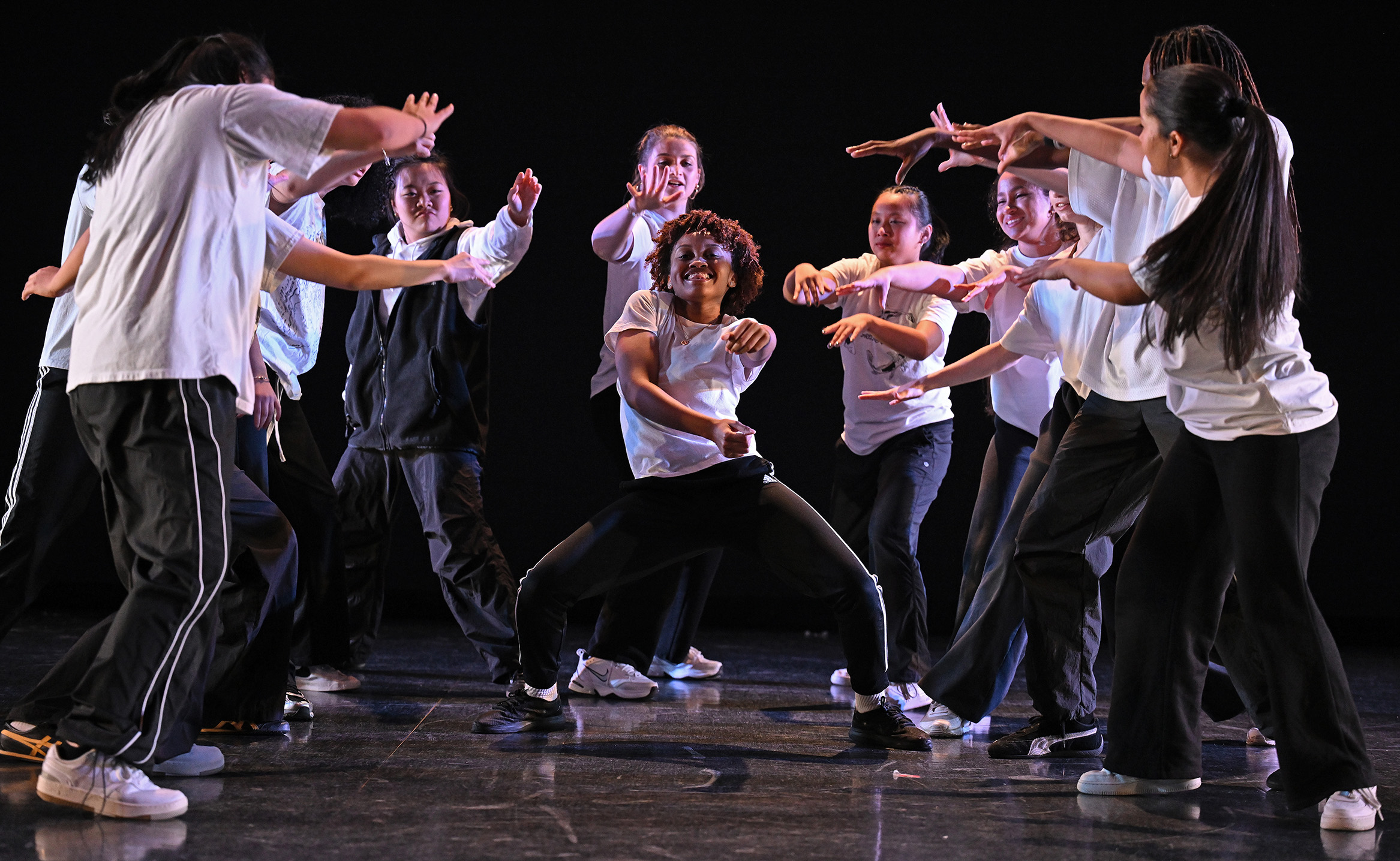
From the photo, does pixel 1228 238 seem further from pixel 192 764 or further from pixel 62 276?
pixel 62 276

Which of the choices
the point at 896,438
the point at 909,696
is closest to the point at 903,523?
the point at 896,438

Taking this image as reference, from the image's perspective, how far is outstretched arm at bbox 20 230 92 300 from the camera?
2418 millimetres

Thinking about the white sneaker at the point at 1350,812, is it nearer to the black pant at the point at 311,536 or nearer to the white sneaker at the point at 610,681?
the white sneaker at the point at 610,681

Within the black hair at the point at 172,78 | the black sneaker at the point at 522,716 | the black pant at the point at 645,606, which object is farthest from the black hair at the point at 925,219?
the black hair at the point at 172,78

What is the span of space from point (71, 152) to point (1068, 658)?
4.58 m

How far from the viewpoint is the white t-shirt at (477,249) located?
3096mm

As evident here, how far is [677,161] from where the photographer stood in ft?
12.4

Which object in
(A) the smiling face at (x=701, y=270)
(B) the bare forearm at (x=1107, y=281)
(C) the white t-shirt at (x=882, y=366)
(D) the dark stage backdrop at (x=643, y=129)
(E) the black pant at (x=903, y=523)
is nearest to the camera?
(B) the bare forearm at (x=1107, y=281)

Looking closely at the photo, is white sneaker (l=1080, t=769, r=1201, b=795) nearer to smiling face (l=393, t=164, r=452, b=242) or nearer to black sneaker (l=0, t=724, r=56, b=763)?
black sneaker (l=0, t=724, r=56, b=763)

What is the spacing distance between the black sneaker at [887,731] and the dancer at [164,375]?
1420 millimetres

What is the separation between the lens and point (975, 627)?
2838 millimetres

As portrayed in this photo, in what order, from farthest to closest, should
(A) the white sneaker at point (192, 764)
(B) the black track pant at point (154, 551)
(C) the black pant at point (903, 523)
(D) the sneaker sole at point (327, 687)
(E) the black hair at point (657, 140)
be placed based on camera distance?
(E) the black hair at point (657, 140), (C) the black pant at point (903, 523), (D) the sneaker sole at point (327, 687), (A) the white sneaker at point (192, 764), (B) the black track pant at point (154, 551)

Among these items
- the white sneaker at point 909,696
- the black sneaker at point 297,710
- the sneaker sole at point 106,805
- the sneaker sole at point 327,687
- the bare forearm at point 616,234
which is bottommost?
the sneaker sole at point 327,687

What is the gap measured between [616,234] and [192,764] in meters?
1.94
